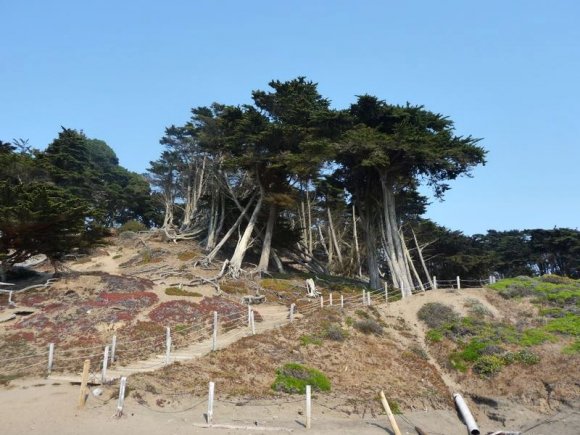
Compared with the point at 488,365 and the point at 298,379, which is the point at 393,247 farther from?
the point at 298,379

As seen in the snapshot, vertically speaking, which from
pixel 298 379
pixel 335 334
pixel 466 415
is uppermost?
pixel 335 334

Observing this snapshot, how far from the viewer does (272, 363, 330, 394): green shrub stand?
17484 millimetres

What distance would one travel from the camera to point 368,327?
24.4 meters

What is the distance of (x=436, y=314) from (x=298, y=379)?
12078mm

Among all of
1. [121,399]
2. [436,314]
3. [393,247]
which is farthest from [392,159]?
[121,399]

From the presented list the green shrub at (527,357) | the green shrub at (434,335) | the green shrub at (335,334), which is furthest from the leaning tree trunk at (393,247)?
the green shrub at (527,357)

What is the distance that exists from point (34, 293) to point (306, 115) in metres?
24.6

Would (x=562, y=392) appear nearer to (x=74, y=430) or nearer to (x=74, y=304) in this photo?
(x=74, y=430)

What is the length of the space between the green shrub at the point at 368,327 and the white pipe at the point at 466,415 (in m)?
5.87

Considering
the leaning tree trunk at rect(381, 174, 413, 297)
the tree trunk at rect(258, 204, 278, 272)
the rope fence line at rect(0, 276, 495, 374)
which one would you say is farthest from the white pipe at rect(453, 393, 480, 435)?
the tree trunk at rect(258, 204, 278, 272)

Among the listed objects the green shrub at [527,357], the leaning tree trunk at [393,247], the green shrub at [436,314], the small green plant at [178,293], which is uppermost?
the leaning tree trunk at [393,247]

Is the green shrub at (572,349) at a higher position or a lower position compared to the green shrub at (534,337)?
lower

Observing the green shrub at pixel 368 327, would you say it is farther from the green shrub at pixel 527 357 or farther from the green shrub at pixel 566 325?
the green shrub at pixel 566 325

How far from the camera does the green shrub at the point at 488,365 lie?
67.9 feet
